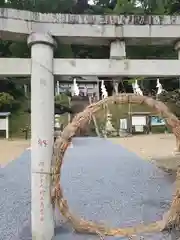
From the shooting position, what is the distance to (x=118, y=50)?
3.41 meters

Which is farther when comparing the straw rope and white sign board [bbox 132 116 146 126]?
white sign board [bbox 132 116 146 126]

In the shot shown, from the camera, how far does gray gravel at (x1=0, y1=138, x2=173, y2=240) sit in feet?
14.2

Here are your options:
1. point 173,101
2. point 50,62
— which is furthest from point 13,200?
point 173,101

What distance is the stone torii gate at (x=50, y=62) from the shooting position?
10.5 feet

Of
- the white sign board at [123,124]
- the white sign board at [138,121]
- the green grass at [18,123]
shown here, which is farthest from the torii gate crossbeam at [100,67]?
the white sign board at [123,124]

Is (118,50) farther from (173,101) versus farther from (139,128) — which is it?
(139,128)

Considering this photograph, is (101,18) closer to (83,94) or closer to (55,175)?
(55,175)

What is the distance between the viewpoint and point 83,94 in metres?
27.1

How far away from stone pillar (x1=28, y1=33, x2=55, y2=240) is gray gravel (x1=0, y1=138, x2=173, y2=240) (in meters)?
0.52

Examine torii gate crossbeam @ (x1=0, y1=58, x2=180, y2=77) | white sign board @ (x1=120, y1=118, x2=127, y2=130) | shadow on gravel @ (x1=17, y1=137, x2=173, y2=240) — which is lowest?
shadow on gravel @ (x1=17, y1=137, x2=173, y2=240)

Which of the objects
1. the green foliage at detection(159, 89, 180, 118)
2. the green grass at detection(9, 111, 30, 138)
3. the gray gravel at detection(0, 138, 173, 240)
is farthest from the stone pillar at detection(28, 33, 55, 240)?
the green grass at detection(9, 111, 30, 138)

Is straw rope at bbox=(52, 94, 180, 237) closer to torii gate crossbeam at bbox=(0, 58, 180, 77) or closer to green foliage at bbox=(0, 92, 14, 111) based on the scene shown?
torii gate crossbeam at bbox=(0, 58, 180, 77)

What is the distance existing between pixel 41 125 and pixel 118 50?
41.5 inches

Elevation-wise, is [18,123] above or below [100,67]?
below
